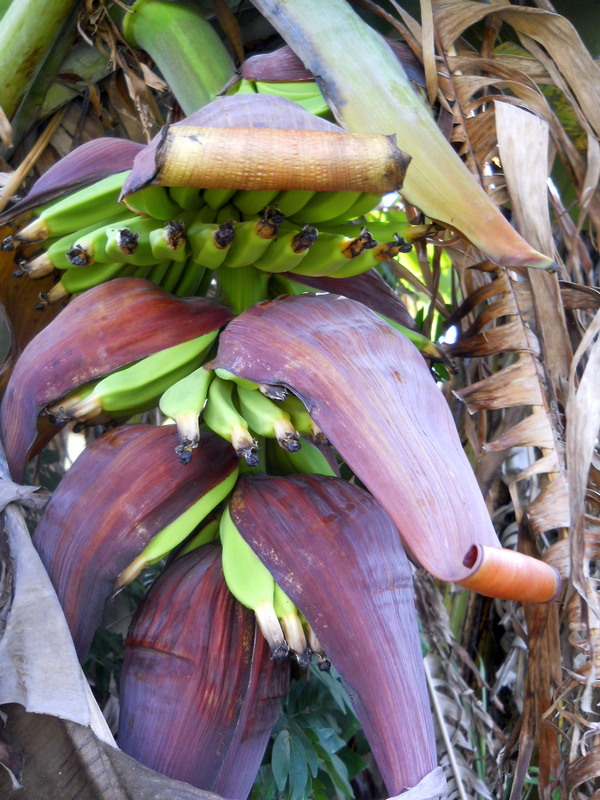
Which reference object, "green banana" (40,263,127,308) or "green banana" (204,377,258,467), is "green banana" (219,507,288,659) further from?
"green banana" (40,263,127,308)

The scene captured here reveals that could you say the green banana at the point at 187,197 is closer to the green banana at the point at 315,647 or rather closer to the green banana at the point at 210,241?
the green banana at the point at 210,241

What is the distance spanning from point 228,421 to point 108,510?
97 mm

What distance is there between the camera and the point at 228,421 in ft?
1.54

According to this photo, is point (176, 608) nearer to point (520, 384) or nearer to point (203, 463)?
point (203, 463)

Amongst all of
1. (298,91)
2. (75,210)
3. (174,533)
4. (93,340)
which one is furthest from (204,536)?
(298,91)

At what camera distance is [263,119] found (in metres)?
0.47

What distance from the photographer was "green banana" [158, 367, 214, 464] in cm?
45

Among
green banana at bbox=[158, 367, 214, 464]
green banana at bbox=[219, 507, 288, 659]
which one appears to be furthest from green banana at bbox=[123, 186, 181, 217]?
green banana at bbox=[219, 507, 288, 659]

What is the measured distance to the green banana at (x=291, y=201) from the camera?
0.52m

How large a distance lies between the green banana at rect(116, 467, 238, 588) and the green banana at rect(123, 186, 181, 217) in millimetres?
182

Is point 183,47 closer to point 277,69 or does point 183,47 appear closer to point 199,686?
point 277,69

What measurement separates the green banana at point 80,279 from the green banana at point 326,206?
0.14 meters

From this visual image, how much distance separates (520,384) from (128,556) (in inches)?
13.2

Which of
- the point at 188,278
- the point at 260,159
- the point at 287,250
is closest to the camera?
the point at 260,159
